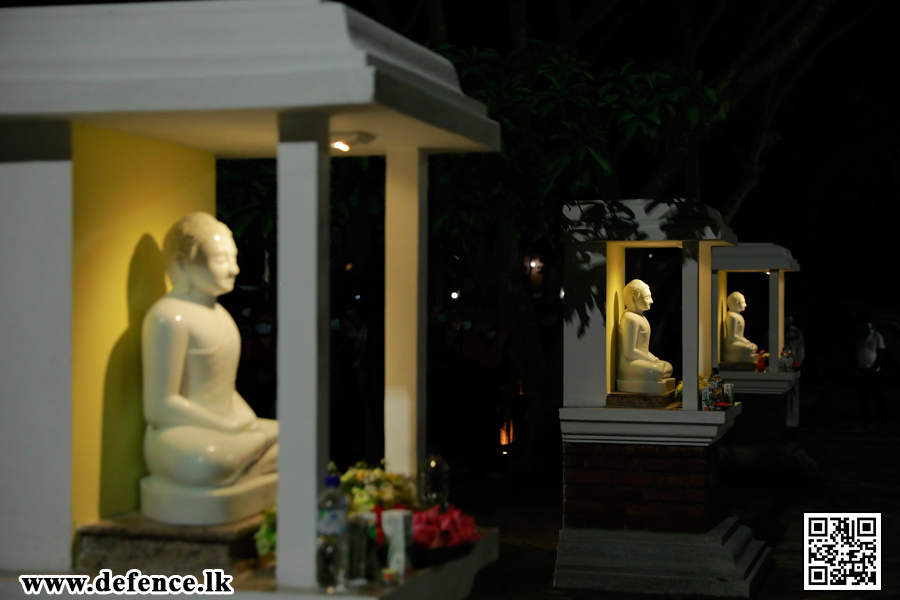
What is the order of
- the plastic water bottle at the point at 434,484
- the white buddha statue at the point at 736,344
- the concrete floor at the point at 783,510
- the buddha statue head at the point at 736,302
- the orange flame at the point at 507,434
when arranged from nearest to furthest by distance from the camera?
the plastic water bottle at the point at 434,484 → the concrete floor at the point at 783,510 → the orange flame at the point at 507,434 → the white buddha statue at the point at 736,344 → the buddha statue head at the point at 736,302

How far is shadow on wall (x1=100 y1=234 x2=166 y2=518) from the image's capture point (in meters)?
4.77

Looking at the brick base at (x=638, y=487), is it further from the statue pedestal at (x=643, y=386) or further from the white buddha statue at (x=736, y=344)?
the white buddha statue at (x=736, y=344)

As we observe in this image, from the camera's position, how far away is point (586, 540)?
9188mm

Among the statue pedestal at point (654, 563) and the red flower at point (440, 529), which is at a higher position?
the red flower at point (440, 529)

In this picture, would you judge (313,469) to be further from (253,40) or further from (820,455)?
(820,455)

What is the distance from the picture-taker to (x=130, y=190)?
4918 millimetres

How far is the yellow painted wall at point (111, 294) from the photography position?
4.59 metres

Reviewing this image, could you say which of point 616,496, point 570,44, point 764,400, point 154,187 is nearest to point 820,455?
point 764,400

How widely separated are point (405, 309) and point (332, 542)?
4.24 feet

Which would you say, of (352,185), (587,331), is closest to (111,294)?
(352,185)

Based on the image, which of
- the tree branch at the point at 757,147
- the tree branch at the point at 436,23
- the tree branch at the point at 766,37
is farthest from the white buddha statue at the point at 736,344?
the tree branch at the point at 436,23

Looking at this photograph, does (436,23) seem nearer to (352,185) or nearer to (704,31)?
(352,185)

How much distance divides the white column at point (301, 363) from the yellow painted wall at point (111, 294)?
877mm

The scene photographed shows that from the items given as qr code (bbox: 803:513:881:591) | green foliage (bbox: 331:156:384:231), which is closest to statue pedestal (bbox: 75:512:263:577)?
green foliage (bbox: 331:156:384:231)
